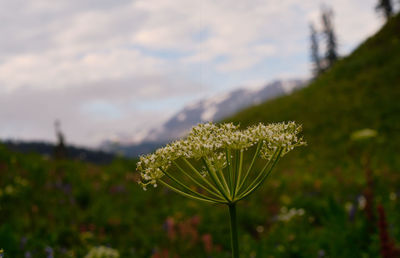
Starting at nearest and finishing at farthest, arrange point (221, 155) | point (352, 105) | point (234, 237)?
point (234, 237), point (221, 155), point (352, 105)

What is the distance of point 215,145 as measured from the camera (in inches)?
85.8

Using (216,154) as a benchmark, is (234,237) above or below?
below

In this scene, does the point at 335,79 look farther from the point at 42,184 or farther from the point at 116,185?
the point at 42,184

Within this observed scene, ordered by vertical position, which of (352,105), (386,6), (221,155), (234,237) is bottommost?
(234,237)

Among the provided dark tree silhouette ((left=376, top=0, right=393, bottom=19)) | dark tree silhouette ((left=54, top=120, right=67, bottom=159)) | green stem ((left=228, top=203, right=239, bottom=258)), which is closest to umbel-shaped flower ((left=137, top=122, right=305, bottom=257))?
green stem ((left=228, top=203, right=239, bottom=258))

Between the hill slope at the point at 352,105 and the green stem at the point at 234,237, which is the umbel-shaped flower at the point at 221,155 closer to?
the green stem at the point at 234,237

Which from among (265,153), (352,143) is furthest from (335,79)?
(265,153)

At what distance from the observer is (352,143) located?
20359 millimetres

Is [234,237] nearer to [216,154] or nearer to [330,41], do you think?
[216,154]

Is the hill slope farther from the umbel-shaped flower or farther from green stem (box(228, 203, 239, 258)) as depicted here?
green stem (box(228, 203, 239, 258))

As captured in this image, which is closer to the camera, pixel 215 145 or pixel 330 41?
pixel 215 145

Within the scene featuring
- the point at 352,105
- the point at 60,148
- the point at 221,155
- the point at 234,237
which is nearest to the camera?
the point at 234,237

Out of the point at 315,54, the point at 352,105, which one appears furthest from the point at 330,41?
the point at 352,105

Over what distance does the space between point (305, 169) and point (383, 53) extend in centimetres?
1693
